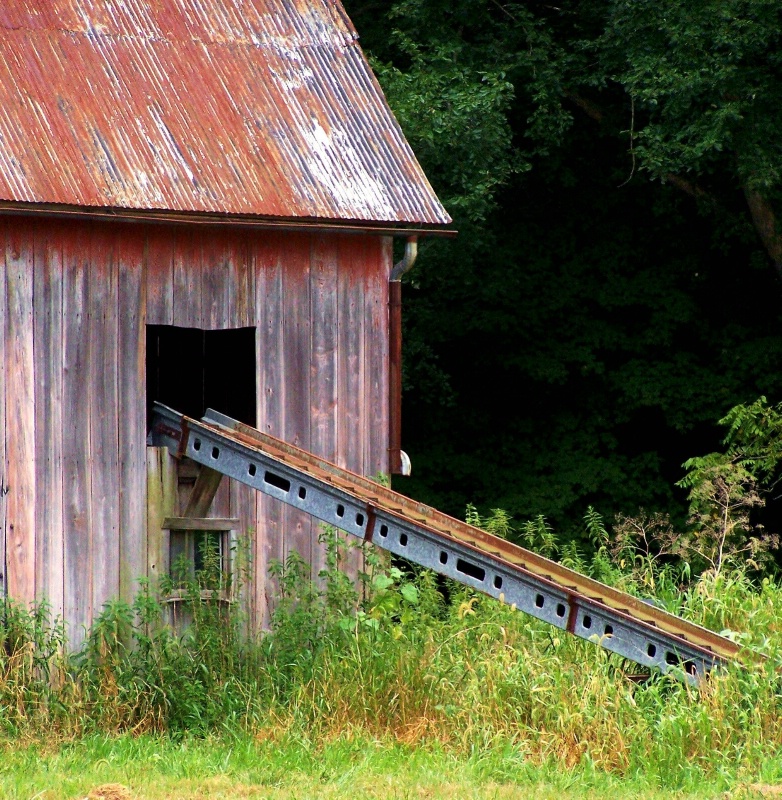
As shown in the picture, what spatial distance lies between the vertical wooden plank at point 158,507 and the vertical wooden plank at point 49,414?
681 millimetres

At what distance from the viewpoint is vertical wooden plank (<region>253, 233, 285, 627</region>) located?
11.0 m

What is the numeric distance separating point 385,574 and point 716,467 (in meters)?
6.28

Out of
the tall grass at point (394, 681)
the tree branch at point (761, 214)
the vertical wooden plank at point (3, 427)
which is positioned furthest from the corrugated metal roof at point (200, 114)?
the tree branch at point (761, 214)

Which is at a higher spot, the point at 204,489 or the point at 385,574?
the point at 204,489

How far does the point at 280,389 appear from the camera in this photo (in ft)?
36.3

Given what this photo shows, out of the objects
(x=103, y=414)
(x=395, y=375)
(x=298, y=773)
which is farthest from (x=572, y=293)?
(x=298, y=773)

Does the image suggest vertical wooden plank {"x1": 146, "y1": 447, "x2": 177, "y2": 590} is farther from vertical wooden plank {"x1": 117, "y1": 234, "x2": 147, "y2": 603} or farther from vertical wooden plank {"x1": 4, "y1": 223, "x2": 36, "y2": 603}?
vertical wooden plank {"x1": 4, "y1": 223, "x2": 36, "y2": 603}

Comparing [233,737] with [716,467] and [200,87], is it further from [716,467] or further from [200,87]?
[716,467]

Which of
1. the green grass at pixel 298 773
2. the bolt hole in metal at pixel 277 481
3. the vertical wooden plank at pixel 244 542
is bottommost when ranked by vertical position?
the green grass at pixel 298 773

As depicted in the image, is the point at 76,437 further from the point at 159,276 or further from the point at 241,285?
the point at 241,285

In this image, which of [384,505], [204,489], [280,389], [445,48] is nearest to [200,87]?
[280,389]

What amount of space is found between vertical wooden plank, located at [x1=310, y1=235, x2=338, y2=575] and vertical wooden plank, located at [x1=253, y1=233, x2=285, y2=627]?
0.28 metres

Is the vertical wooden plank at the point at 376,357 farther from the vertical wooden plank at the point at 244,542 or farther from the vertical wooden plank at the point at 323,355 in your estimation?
the vertical wooden plank at the point at 244,542

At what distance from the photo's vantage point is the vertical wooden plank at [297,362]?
1109cm
